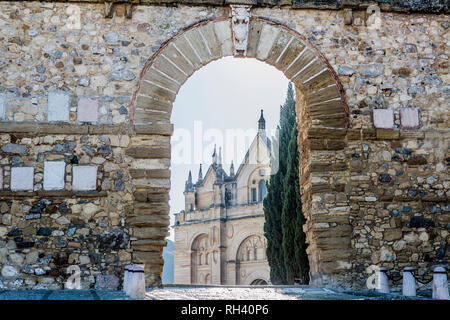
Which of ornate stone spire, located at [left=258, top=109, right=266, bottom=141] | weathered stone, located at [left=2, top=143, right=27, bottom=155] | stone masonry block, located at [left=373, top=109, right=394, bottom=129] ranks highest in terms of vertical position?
ornate stone spire, located at [left=258, top=109, right=266, bottom=141]

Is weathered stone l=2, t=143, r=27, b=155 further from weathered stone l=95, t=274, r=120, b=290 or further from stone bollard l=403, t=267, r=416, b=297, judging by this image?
stone bollard l=403, t=267, r=416, b=297

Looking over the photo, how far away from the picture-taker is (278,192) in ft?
76.2

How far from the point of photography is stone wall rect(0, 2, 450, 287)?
26.2 feet

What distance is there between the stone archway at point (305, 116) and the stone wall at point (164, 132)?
0.02 m

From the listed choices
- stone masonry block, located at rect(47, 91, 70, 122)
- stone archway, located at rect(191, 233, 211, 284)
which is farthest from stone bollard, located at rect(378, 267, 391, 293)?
stone archway, located at rect(191, 233, 211, 284)

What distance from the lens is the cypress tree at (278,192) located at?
846 inches

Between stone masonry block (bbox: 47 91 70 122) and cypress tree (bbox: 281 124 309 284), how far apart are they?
35.3 feet

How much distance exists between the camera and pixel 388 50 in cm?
895

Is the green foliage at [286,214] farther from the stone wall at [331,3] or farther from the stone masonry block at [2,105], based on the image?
the stone masonry block at [2,105]

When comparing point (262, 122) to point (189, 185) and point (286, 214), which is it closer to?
point (189, 185)

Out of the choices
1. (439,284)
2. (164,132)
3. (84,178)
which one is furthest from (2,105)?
(439,284)

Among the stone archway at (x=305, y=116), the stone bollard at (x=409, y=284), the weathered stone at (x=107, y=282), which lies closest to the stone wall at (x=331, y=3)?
the stone archway at (x=305, y=116)

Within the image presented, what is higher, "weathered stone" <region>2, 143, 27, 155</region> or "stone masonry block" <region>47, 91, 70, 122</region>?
"stone masonry block" <region>47, 91, 70, 122</region>

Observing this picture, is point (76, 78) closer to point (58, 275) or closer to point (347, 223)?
point (58, 275)
